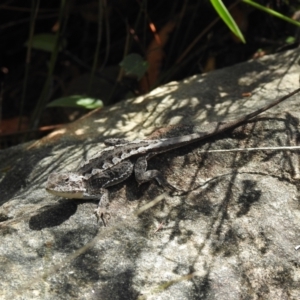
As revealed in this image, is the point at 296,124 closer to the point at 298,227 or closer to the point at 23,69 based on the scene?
the point at 298,227

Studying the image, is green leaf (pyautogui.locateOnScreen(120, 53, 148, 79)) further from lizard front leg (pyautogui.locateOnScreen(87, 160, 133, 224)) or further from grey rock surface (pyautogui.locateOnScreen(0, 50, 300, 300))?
lizard front leg (pyautogui.locateOnScreen(87, 160, 133, 224))

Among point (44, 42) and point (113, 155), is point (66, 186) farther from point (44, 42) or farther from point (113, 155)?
point (44, 42)

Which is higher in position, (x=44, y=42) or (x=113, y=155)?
(x=44, y=42)

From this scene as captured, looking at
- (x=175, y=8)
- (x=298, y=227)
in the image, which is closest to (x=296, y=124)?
(x=298, y=227)

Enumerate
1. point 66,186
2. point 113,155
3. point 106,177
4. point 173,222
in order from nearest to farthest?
point 173,222 < point 66,186 < point 106,177 < point 113,155

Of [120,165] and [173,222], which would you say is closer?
[173,222]

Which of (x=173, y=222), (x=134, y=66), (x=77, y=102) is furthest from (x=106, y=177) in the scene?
(x=134, y=66)

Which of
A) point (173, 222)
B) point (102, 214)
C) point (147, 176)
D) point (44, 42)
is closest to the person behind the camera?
point (173, 222)
